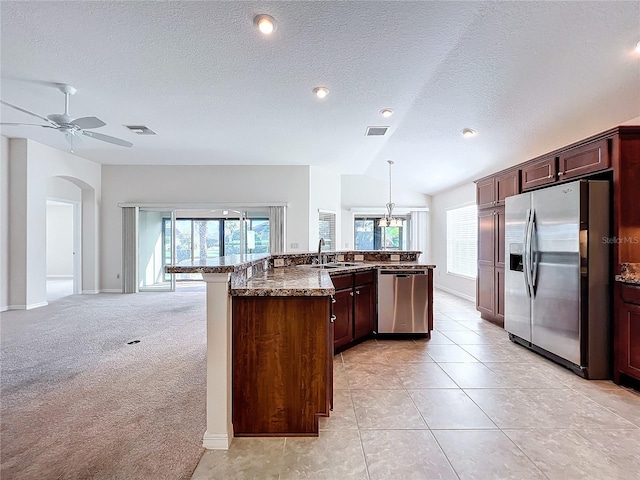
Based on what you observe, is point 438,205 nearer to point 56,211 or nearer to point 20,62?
point 20,62

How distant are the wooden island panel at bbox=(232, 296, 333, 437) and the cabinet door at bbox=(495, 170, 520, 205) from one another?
322 centimetres

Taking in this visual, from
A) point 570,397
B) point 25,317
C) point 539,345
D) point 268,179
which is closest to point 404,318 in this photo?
point 539,345

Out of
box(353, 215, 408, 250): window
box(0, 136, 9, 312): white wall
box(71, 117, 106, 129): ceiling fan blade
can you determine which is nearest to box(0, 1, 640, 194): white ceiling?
box(71, 117, 106, 129): ceiling fan blade

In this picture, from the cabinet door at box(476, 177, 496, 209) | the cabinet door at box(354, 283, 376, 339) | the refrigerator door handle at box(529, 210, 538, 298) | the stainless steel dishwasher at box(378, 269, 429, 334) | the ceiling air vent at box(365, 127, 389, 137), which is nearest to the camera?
the refrigerator door handle at box(529, 210, 538, 298)

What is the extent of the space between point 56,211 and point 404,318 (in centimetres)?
1130

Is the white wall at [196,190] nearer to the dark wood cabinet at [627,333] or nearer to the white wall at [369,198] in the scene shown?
the white wall at [369,198]

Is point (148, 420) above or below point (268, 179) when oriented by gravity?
below

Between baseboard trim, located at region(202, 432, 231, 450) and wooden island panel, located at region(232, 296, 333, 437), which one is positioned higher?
wooden island panel, located at region(232, 296, 333, 437)

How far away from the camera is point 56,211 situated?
9758 mm

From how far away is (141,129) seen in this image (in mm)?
4684

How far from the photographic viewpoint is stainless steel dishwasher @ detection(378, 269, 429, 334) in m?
3.74

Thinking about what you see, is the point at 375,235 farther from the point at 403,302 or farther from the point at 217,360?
the point at 217,360

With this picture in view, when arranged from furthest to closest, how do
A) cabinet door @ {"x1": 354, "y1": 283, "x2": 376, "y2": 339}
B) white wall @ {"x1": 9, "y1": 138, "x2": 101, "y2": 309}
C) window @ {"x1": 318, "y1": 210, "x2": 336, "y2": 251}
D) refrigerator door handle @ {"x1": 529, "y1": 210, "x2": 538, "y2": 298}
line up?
window @ {"x1": 318, "y1": 210, "x2": 336, "y2": 251}
white wall @ {"x1": 9, "y1": 138, "x2": 101, "y2": 309}
cabinet door @ {"x1": 354, "y1": 283, "x2": 376, "y2": 339}
refrigerator door handle @ {"x1": 529, "y1": 210, "x2": 538, "y2": 298}

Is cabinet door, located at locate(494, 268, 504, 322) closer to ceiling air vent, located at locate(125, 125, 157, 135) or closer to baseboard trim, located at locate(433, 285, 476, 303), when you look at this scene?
baseboard trim, located at locate(433, 285, 476, 303)
